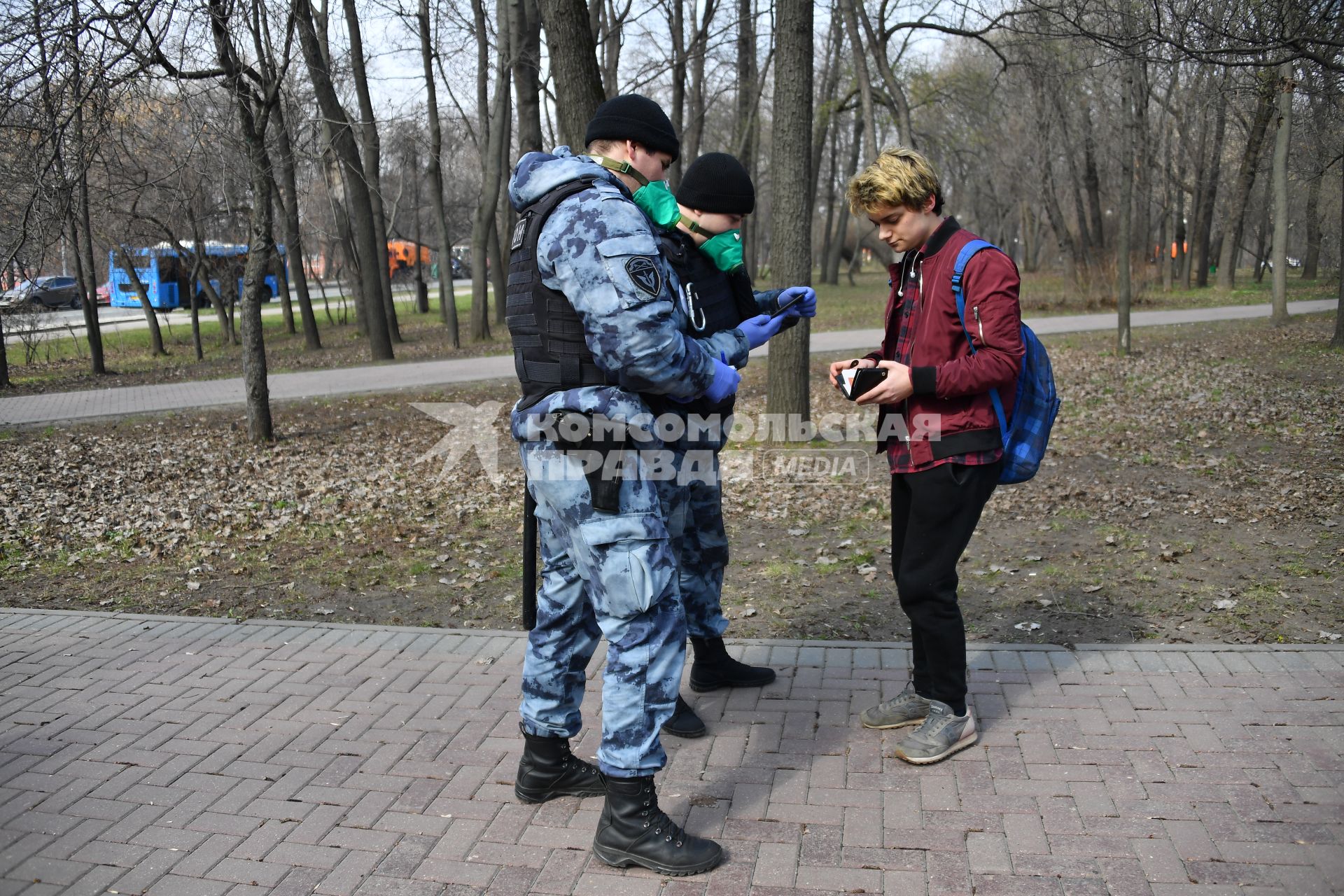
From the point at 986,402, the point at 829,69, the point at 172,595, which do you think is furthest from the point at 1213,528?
the point at 829,69

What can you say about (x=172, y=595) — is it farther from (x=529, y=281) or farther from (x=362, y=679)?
(x=529, y=281)

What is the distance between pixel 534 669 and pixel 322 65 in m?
13.7

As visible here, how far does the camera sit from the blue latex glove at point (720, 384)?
3.03m

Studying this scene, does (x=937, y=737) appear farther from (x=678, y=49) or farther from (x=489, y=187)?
(x=678, y=49)

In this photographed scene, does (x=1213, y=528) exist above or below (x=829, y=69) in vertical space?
below

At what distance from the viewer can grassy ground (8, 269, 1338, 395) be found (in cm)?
1841

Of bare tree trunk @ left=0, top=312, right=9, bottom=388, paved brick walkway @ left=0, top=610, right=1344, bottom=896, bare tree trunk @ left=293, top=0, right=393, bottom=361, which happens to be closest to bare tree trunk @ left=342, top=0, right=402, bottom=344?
bare tree trunk @ left=293, top=0, right=393, bottom=361

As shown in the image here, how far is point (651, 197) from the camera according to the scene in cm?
307

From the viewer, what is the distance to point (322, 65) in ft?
48.0

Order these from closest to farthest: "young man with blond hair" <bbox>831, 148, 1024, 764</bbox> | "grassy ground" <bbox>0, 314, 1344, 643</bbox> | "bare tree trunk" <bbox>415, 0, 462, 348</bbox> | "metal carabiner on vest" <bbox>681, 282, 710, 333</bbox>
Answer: "metal carabiner on vest" <bbox>681, 282, 710, 333</bbox>, "young man with blond hair" <bbox>831, 148, 1024, 764</bbox>, "grassy ground" <bbox>0, 314, 1344, 643</bbox>, "bare tree trunk" <bbox>415, 0, 462, 348</bbox>

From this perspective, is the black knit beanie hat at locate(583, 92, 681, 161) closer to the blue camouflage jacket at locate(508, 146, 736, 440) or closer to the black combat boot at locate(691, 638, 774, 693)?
the blue camouflage jacket at locate(508, 146, 736, 440)

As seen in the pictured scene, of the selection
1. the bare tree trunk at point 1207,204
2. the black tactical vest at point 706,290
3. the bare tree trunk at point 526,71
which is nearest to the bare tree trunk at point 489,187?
the bare tree trunk at point 526,71

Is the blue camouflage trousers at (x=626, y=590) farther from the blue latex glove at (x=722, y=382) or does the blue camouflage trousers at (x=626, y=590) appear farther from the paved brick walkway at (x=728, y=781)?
the paved brick walkway at (x=728, y=781)

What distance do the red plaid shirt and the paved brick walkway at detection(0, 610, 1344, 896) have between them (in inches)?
41.5
